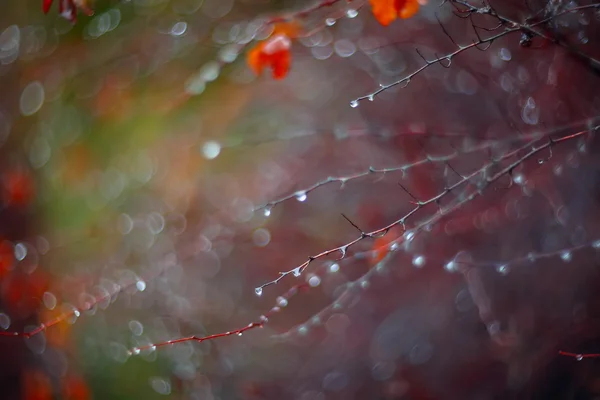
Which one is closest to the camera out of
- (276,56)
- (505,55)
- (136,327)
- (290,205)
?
(276,56)

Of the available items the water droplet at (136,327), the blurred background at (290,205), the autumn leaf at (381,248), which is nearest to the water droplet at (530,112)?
the blurred background at (290,205)

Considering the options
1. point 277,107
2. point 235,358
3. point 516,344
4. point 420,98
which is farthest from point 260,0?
point 235,358

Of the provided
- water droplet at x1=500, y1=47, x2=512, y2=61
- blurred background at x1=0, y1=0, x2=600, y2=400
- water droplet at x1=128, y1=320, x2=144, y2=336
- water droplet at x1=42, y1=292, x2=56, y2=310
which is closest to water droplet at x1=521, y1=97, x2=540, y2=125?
blurred background at x1=0, y1=0, x2=600, y2=400

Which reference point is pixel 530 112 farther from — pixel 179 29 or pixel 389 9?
pixel 179 29

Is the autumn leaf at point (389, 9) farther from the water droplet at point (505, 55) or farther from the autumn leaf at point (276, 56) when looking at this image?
the water droplet at point (505, 55)

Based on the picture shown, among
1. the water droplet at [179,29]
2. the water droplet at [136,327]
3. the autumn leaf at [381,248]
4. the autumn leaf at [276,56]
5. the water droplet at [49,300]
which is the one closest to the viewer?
the autumn leaf at [381,248]

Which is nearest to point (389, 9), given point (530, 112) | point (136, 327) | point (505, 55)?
point (505, 55)

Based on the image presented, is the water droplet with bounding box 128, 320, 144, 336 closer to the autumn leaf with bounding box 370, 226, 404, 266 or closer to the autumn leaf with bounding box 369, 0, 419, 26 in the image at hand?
the autumn leaf with bounding box 370, 226, 404, 266

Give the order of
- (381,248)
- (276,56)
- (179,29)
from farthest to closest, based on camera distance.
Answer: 1. (179,29)
2. (276,56)
3. (381,248)

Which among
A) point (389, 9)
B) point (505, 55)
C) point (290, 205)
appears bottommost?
point (290, 205)
